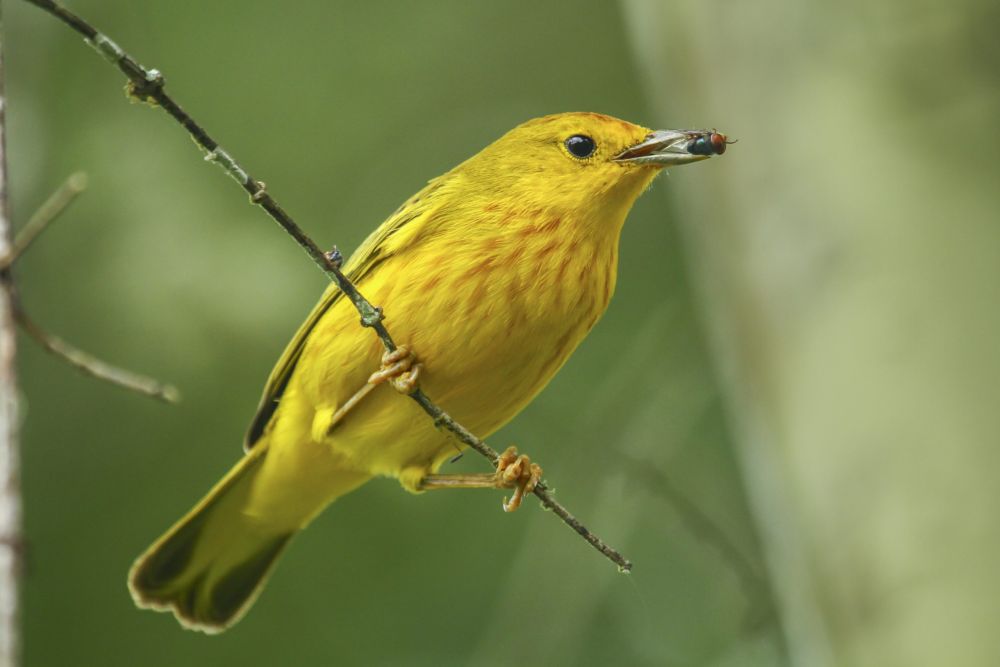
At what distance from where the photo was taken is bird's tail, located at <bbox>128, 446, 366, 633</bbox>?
13.1 ft

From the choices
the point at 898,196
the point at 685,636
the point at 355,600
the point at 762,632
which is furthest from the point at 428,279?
the point at 355,600

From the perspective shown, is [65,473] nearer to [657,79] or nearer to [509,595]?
[509,595]

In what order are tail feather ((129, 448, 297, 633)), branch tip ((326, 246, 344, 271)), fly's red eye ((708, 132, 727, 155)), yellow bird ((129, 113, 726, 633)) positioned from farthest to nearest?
1. tail feather ((129, 448, 297, 633))
2. yellow bird ((129, 113, 726, 633))
3. fly's red eye ((708, 132, 727, 155))
4. branch tip ((326, 246, 344, 271))

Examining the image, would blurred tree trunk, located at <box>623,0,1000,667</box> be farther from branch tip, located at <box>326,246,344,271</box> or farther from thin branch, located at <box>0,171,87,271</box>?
thin branch, located at <box>0,171,87,271</box>

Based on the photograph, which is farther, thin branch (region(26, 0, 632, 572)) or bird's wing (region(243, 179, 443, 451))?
bird's wing (region(243, 179, 443, 451))

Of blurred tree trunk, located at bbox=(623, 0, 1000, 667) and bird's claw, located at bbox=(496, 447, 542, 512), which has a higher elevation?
blurred tree trunk, located at bbox=(623, 0, 1000, 667)

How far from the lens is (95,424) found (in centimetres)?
769

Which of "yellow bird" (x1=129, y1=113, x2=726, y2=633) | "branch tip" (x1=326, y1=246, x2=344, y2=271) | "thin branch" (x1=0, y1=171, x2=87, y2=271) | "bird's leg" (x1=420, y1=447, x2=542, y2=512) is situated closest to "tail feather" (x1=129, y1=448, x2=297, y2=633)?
"yellow bird" (x1=129, y1=113, x2=726, y2=633)

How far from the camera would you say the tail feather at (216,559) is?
3.98 metres

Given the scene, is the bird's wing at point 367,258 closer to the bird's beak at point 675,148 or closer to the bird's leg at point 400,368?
the bird's leg at point 400,368

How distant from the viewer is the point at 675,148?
2682mm

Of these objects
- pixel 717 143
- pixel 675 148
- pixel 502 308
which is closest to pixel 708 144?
pixel 717 143

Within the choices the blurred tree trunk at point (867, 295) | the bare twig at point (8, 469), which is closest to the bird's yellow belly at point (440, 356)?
the blurred tree trunk at point (867, 295)

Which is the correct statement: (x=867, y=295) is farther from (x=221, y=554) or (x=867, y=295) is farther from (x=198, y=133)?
(x=198, y=133)
